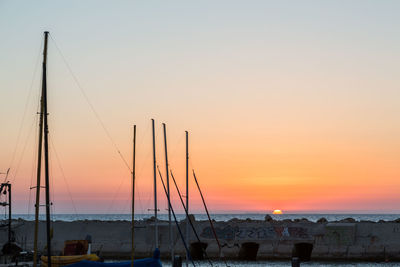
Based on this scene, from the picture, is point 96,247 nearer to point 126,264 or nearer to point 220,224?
point 220,224

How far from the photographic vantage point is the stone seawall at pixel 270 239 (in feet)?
195

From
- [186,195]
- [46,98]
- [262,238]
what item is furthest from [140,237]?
[46,98]

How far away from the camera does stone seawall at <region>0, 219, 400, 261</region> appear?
195 ft

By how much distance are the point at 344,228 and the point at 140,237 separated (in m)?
Answer: 20.7

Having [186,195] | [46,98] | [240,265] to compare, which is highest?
[46,98]

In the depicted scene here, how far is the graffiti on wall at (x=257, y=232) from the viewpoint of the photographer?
2488 inches

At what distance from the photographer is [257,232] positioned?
210 feet

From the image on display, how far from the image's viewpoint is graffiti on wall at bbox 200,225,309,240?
63.2m

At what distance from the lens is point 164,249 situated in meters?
62.1

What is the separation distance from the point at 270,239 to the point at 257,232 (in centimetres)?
185

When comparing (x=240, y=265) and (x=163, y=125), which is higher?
(x=163, y=125)

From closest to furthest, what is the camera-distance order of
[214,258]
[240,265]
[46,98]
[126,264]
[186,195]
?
[46,98] → [126,264] → [186,195] → [240,265] → [214,258]

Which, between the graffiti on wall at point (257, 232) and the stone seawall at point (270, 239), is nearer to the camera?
the stone seawall at point (270, 239)

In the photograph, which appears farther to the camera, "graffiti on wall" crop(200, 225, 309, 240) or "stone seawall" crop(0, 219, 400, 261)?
"graffiti on wall" crop(200, 225, 309, 240)
